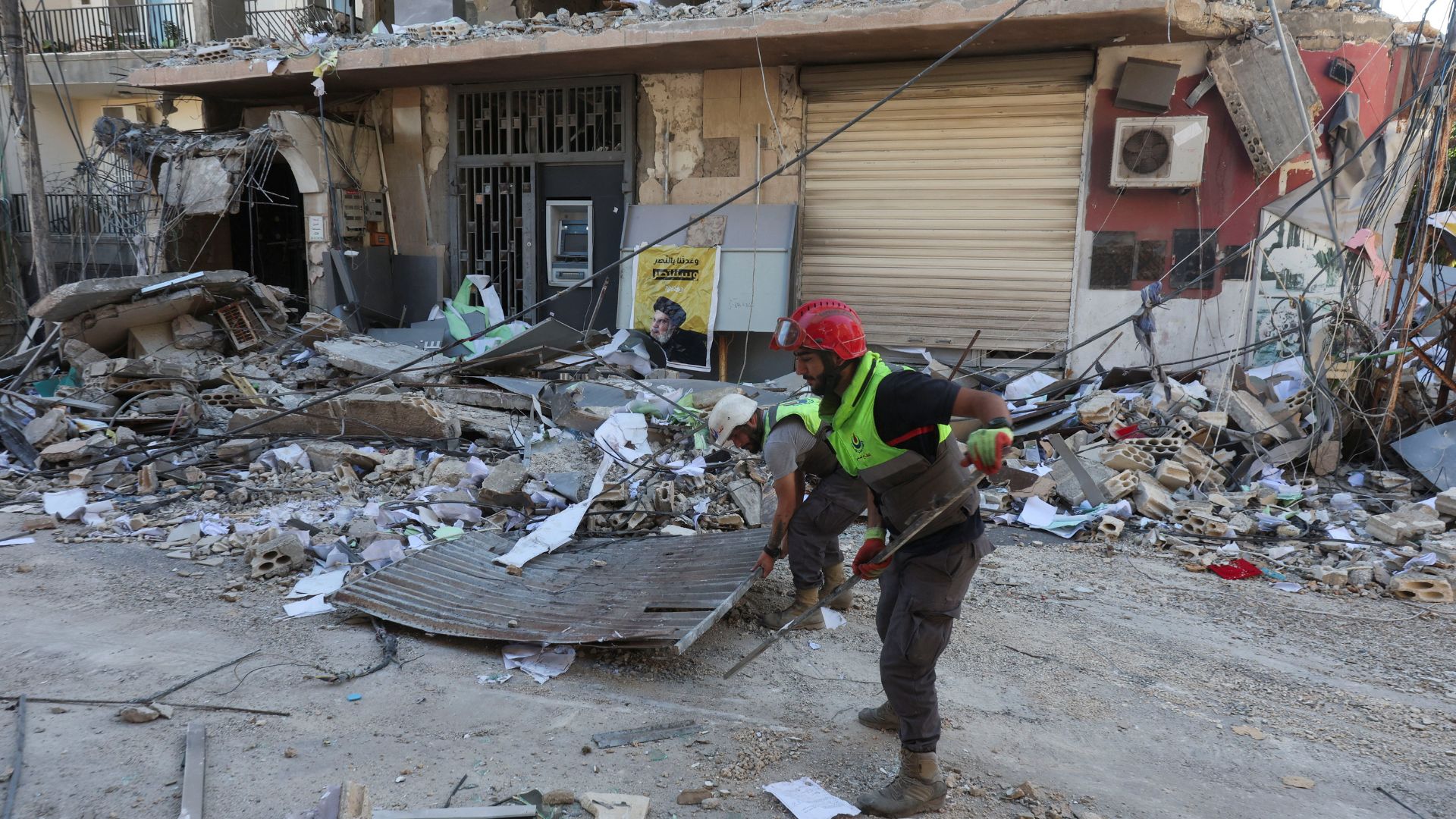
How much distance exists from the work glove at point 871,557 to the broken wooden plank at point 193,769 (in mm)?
2117

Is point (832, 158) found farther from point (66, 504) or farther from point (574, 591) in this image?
point (66, 504)

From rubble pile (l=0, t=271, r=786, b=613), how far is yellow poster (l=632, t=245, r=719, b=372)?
1480mm

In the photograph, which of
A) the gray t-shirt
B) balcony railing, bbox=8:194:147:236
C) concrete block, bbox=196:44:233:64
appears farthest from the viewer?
balcony railing, bbox=8:194:147:236

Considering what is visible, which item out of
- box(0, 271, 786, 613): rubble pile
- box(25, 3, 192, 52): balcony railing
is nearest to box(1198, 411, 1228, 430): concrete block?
box(0, 271, 786, 613): rubble pile

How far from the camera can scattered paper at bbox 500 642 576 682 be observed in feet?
11.8

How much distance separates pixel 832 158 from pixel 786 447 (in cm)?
601

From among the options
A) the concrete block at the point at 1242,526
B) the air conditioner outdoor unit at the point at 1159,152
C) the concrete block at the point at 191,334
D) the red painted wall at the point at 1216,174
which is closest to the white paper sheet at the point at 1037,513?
the concrete block at the point at 1242,526

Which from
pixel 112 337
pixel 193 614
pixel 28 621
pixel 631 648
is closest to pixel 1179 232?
pixel 631 648

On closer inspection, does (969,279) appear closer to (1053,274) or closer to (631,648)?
(1053,274)

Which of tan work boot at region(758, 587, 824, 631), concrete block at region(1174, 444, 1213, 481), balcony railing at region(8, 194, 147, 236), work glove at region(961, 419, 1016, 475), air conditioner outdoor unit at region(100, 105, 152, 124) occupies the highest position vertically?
air conditioner outdoor unit at region(100, 105, 152, 124)

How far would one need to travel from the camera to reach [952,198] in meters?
8.80

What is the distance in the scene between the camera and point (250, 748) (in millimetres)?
3006

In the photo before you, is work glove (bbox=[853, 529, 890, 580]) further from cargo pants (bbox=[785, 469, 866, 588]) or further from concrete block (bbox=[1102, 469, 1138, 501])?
concrete block (bbox=[1102, 469, 1138, 501])

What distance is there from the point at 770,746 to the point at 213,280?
26.3ft
